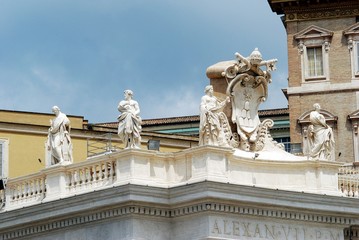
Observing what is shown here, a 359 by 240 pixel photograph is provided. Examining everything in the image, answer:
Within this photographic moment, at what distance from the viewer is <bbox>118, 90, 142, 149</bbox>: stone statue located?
5462 cm

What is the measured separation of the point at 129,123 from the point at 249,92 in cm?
513

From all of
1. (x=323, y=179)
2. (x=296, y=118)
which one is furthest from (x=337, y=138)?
(x=323, y=179)

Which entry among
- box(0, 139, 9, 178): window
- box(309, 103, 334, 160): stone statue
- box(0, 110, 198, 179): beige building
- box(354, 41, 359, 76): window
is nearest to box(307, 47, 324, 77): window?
box(354, 41, 359, 76): window

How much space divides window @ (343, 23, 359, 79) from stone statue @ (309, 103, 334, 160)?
29.5 meters

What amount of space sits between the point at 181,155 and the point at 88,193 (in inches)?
114

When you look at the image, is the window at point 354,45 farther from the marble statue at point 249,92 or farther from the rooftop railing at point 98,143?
the marble statue at point 249,92

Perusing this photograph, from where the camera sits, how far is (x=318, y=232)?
56.3 metres

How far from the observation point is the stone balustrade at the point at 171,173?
5456 centimetres

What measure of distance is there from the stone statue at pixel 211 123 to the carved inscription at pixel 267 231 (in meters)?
2.39

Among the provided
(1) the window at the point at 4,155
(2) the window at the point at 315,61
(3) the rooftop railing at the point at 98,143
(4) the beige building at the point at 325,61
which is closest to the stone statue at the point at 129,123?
(3) the rooftop railing at the point at 98,143

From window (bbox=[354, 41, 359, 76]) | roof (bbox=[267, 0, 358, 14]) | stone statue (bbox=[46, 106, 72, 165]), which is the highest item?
roof (bbox=[267, 0, 358, 14])

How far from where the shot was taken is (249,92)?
191 feet

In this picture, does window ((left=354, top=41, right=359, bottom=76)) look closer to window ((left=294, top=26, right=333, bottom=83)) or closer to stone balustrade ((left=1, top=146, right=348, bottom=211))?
window ((left=294, top=26, right=333, bottom=83))

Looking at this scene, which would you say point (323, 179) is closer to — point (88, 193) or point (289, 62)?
point (88, 193)
